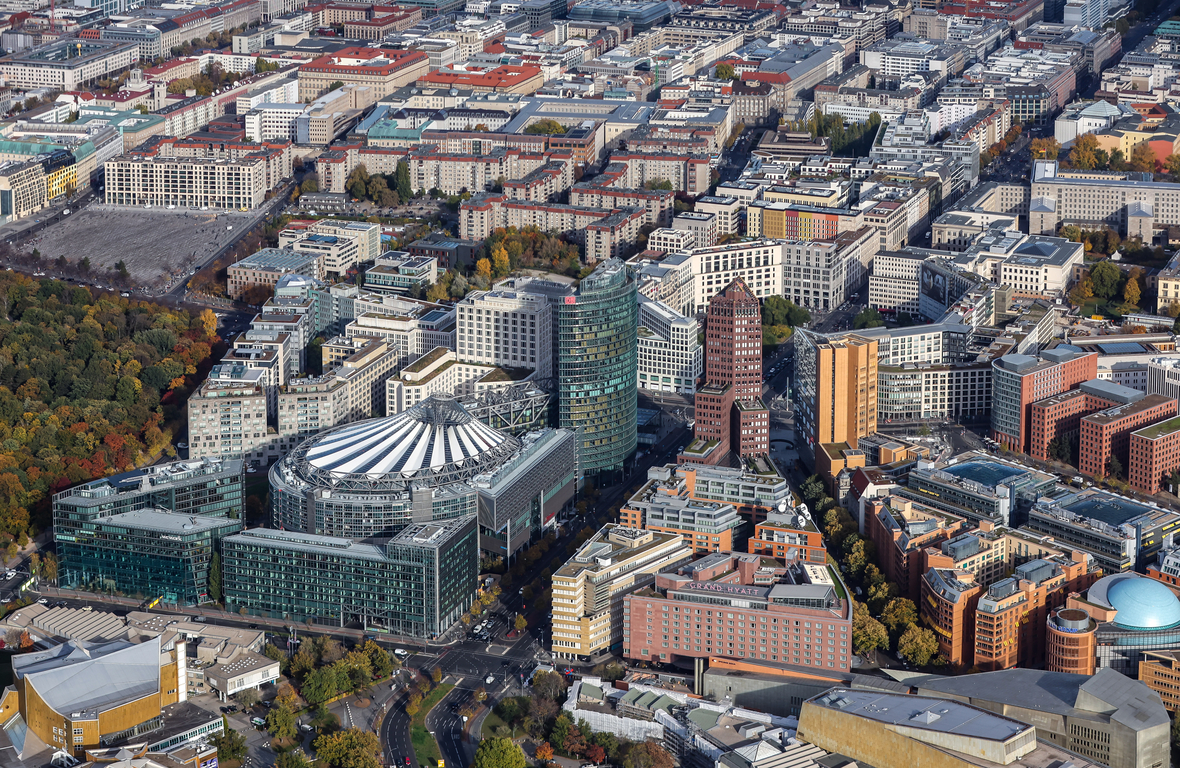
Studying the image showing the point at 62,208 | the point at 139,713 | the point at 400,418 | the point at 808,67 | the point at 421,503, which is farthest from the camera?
the point at 808,67

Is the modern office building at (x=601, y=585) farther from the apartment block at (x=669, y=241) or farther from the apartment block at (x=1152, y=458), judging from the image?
the apartment block at (x=669, y=241)

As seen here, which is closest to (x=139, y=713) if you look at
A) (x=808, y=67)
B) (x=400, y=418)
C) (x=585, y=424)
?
(x=400, y=418)

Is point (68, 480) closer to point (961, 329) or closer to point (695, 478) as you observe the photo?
point (695, 478)

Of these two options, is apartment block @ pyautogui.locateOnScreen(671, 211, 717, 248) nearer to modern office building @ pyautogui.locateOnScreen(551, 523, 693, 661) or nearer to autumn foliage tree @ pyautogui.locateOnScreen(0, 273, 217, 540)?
autumn foliage tree @ pyautogui.locateOnScreen(0, 273, 217, 540)

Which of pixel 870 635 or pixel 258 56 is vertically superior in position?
pixel 258 56

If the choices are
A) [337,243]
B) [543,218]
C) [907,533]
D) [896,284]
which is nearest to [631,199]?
[543,218]

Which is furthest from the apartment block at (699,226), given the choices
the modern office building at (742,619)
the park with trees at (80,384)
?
the modern office building at (742,619)

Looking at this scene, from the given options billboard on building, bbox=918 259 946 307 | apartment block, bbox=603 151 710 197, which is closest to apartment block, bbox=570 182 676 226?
apartment block, bbox=603 151 710 197
